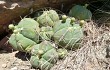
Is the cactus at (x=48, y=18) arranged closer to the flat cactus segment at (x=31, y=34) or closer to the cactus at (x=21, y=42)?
the flat cactus segment at (x=31, y=34)

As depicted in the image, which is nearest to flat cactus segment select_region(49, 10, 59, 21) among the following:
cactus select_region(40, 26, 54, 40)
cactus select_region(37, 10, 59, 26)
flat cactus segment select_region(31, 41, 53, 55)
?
cactus select_region(37, 10, 59, 26)

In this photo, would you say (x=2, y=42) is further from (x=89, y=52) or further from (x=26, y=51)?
(x=89, y=52)

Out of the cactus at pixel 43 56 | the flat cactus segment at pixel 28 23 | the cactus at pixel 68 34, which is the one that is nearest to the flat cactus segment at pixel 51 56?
the cactus at pixel 43 56

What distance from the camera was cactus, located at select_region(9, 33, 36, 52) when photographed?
3.14 meters

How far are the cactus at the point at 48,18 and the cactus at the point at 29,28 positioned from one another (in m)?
0.08

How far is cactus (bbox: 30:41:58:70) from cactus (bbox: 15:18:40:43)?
0.47ft

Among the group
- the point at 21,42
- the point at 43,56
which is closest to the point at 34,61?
the point at 43,56

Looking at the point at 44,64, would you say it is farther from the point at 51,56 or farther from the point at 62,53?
the point at 62,53

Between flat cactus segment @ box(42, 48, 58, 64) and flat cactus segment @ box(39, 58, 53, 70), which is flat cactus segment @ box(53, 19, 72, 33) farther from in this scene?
flat cactus segment @ box(39, 58, 53, 70)

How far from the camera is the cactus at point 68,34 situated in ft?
10.3

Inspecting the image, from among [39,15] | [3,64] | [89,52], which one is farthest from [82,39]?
[3,64]

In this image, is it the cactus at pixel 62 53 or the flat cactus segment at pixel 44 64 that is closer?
the flat cactus segment at pixel 44 64

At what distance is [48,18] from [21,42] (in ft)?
1.35

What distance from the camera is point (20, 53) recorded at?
3.38m
